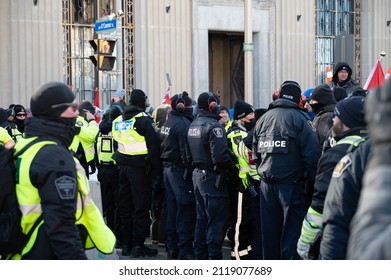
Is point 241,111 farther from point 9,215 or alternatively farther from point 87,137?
point 9,215

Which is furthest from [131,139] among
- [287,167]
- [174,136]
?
[287,167]

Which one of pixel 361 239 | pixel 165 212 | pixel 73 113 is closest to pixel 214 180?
pixel 165 212

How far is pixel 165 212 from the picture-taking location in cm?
1182

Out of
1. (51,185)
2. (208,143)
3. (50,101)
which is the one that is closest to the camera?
(51,185)

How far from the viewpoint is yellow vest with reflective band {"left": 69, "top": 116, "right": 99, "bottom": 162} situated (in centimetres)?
1225

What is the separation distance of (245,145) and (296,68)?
14.3 meters

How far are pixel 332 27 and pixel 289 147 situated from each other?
55.8 ft

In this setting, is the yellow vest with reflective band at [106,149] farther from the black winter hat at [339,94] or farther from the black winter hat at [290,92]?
the black winter hat at [290,92]

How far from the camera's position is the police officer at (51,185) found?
14.7ft

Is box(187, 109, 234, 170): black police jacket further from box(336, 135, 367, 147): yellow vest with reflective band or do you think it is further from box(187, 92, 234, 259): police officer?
box(336, 135, 367, 147): yellow vest with reflective band

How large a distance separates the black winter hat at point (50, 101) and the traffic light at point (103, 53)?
1083 centimetres

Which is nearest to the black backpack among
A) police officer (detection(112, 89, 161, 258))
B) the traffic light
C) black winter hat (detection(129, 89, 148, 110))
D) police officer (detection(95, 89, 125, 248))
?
police officer (detection(112, 89, 161, 258))

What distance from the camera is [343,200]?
4242 mm

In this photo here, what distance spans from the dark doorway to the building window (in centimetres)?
222
